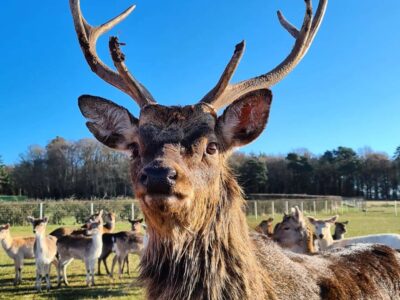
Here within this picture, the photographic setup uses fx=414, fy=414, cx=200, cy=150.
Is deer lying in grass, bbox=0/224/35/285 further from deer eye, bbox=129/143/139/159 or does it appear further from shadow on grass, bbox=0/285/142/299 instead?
deer eye, bbox=129/143/139/159

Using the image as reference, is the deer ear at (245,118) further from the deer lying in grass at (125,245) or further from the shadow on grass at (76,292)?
the deer lying in grass at (125,245)

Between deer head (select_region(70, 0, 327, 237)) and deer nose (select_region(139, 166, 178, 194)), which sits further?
deer head (select_region(70, 0, 327, 237))

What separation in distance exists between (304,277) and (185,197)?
1.34m

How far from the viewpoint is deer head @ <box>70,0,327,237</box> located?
2.68 metres

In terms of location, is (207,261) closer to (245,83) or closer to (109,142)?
A: (109,142)

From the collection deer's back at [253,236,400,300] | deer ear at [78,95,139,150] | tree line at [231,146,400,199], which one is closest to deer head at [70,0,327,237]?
deer ear at [78,95,139,150]

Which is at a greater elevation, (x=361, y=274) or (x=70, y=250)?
(x=361, y=274)

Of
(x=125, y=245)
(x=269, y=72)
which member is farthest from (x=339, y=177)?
(x=269, y=72)

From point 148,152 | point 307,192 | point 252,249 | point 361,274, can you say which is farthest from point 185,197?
point 307,192

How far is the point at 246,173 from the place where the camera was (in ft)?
188

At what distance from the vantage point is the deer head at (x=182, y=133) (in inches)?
105

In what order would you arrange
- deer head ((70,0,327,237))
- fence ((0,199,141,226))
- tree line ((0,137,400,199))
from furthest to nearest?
tree line ((0,137,400,199)) < fence ((0,199,141,226)) < deer head ((70,0,327,237))

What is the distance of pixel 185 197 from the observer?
2.71 meters

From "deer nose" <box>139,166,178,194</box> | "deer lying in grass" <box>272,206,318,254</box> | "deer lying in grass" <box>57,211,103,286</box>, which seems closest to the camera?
"deer nose" <box>139,166,178,194</box>
